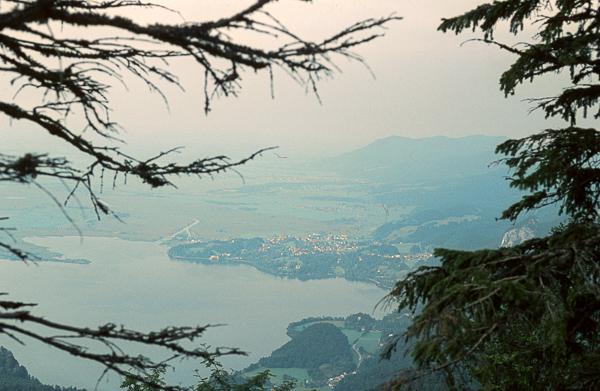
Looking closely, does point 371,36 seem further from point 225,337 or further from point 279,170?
point 279,170

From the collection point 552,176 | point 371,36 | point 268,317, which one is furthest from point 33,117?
point 268,317

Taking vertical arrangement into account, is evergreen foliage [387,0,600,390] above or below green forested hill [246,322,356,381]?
above

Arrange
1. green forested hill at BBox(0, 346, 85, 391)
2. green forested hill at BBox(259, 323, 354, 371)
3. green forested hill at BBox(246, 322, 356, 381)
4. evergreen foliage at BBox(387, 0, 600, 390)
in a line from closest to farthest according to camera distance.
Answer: evergreen foliage at BBox(387, 0, 600, 390)
green forested hill at BBox(0, 346, 85, 391)
green forested hill at BBox(246, 322, 356, 381)
green forested hill at BBox(259, 323, 354, 371)

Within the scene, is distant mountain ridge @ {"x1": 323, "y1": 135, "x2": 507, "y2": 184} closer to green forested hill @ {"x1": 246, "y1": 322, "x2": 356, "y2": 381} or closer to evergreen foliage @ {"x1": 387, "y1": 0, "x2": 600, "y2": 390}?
green forested hill @ {"x1": 246, "y1": 322, "x2": 356, "y2": 381}

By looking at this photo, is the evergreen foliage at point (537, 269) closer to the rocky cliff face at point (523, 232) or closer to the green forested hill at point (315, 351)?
the green forested hill at point (315, 351)

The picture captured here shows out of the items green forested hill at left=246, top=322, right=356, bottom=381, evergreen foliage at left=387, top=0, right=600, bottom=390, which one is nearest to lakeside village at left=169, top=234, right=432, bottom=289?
green forested hill at left=246, top=322, right=356, bottom=381
